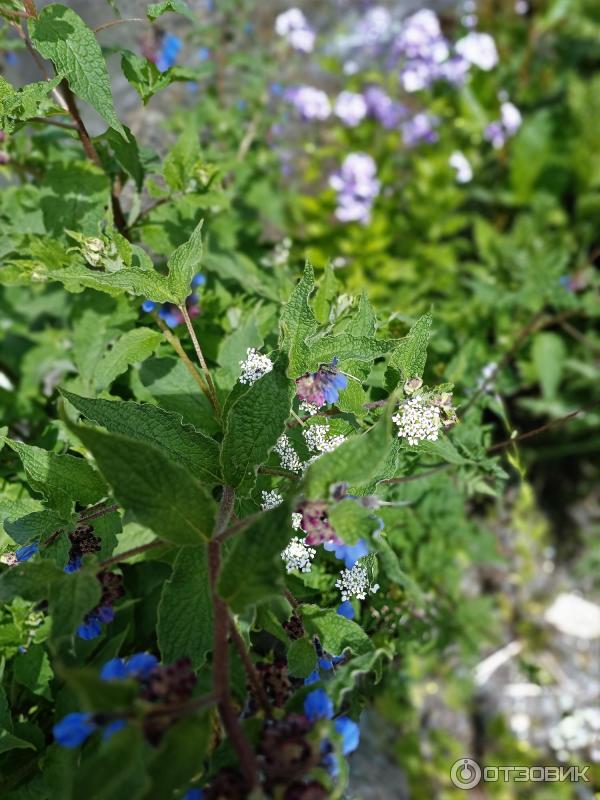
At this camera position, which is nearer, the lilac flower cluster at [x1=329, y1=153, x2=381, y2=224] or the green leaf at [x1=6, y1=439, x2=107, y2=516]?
the green leaf at [x1=6, y1=439, x2=107, y2=516]

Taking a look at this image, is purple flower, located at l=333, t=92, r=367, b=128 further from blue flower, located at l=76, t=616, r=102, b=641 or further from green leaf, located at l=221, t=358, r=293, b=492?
blue flower, located at l=76, t=616, r=102, b=641

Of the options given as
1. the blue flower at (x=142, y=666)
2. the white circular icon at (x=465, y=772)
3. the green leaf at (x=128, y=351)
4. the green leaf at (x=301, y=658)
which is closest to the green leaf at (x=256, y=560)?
the blue flower at (x=142, y=666)

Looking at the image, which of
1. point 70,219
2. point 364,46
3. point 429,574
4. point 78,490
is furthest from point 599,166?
point 78,490

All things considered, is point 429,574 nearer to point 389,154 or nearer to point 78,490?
point 78,490

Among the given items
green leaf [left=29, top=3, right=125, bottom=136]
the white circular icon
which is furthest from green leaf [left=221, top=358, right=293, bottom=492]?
the white circular icon

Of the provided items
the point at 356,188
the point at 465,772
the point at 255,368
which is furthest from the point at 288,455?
the point at 356,188

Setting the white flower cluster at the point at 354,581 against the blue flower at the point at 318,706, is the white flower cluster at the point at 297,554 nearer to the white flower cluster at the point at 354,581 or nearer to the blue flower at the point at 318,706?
the white flower cluster at the point at 354,581

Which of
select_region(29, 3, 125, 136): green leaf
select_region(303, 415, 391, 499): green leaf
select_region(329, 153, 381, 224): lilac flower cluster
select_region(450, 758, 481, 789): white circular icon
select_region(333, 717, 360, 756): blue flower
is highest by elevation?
select_region(29, 3, 125, 136): green leaf
